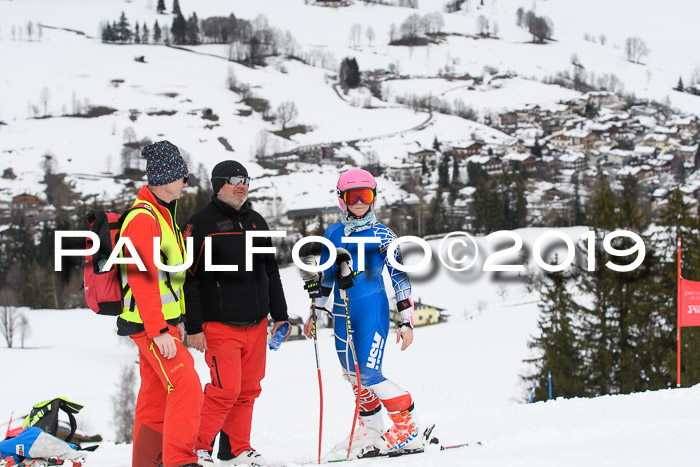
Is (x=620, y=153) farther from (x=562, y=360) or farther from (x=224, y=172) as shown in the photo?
(x=224, y=172)

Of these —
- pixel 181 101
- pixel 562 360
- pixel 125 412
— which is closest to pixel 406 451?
pixel 562 360

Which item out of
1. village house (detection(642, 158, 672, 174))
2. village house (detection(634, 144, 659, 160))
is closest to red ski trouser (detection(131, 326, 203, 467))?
village house (detection(642, 158, 672, 174))

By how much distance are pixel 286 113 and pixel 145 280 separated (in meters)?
146

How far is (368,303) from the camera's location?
4688 millimetres

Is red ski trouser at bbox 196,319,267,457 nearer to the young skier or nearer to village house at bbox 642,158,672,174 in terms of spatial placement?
the young skier

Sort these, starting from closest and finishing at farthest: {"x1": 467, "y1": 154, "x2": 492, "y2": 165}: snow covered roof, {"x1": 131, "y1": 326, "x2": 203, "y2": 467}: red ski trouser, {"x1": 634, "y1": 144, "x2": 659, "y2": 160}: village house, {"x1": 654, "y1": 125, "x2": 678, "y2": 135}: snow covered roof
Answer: {"x1": 131, "y1": 326, "x2": 203, "y2": 467}: red ski trouser, {"x1": 467, "y1": 154, "x2": 492, "y2": 165}: snow covered roof, {"x1": 634, "y1": 144, "x2": 659, "y2": 160}: village house, {"x1": 654, "y1": 125, "x2": 678, "y2": 135}: snow covered roof

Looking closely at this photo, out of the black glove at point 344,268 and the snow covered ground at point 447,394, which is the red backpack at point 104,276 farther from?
the snow covered ground at point 447,394

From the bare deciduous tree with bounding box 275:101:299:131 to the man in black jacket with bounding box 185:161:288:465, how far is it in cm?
13993

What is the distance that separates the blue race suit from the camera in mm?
4676

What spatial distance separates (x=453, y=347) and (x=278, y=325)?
43.3 m

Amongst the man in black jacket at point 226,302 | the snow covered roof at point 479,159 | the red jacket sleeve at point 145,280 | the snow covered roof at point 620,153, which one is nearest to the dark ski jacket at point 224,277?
the man in black jacket at point 226,302

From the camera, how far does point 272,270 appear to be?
4.80m

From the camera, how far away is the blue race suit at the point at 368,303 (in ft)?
15.3

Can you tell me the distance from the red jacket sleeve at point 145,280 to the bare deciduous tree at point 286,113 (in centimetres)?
14065
